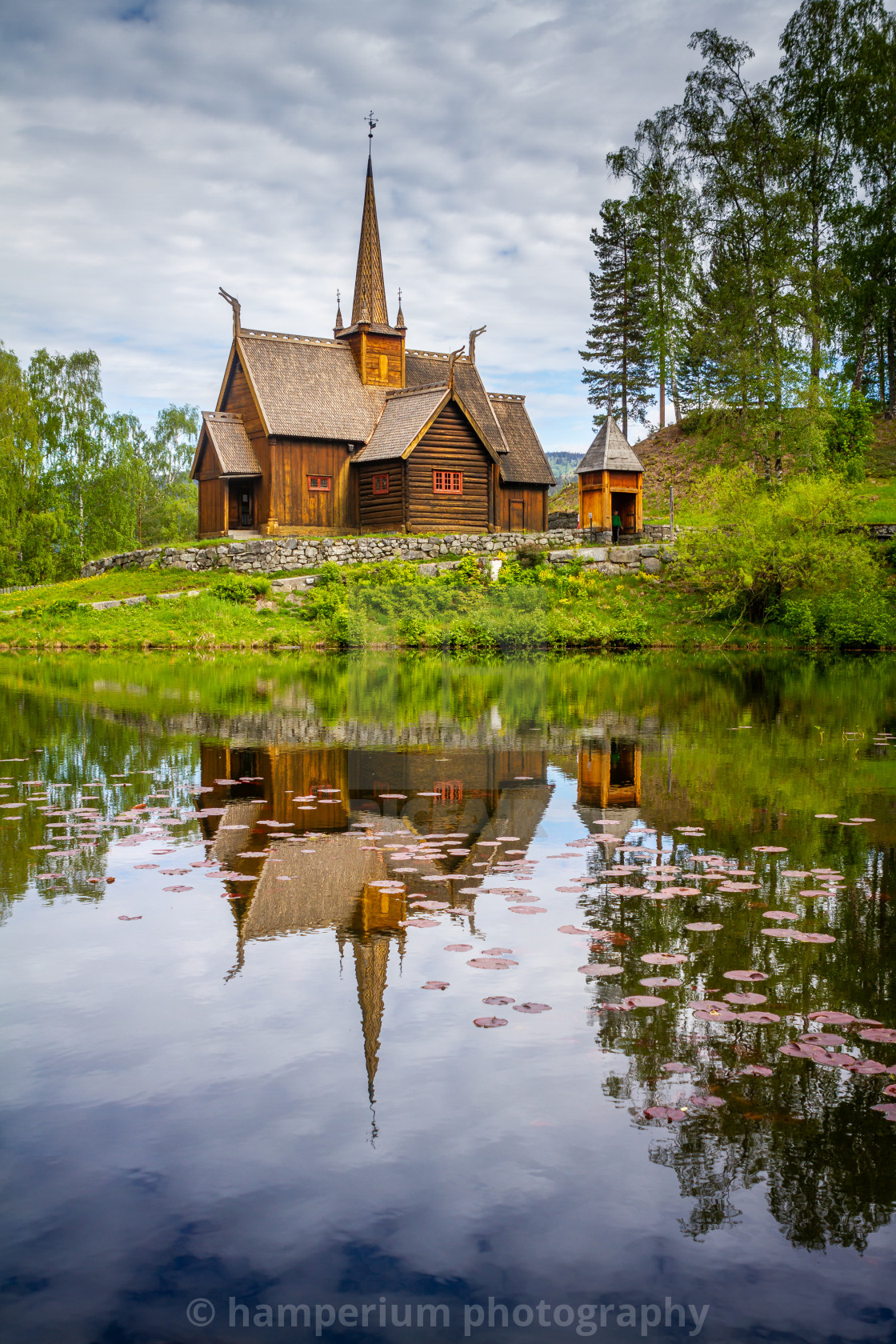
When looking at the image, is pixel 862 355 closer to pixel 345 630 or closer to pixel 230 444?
pixel 230 444

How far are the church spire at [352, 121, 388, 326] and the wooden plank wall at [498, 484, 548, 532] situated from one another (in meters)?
8.71

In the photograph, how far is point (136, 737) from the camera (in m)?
13.3

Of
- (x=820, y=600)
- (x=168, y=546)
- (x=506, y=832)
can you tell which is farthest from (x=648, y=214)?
(x=506, y=832)

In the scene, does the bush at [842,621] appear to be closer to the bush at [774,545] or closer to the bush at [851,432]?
the bush at [774,545]

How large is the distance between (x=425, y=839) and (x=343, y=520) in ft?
117

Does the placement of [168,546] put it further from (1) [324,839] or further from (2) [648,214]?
(1) [324,839]

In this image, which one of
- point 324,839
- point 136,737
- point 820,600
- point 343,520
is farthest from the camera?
point 343,520

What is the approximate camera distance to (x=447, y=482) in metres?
41.7

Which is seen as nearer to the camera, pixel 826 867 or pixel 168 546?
pixel 826 867

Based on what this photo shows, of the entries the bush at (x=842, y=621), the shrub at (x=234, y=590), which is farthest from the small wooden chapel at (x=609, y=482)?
the shrub at (x=234, y=590)

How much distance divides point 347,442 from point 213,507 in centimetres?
627

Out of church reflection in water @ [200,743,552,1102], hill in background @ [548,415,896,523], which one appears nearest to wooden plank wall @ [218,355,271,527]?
hill in background @ [548,415,896,523]

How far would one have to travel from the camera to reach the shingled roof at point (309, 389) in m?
40.9

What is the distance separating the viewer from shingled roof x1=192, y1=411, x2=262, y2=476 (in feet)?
135
